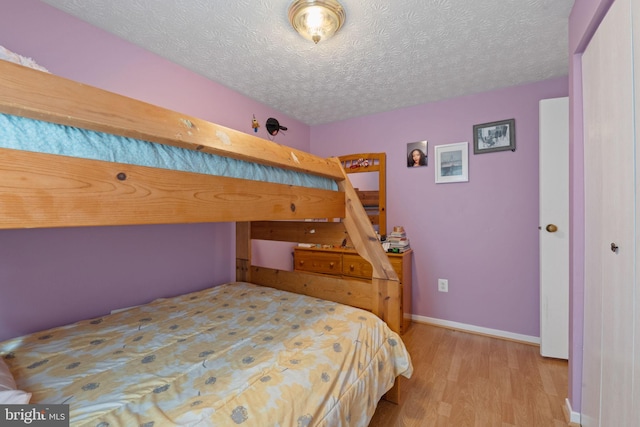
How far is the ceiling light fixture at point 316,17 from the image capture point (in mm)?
1306

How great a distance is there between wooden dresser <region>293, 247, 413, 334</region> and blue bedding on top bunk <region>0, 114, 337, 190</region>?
5.68ft

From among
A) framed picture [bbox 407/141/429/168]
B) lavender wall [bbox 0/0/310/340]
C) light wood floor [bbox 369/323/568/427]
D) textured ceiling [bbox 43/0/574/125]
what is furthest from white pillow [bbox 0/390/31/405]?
framed picture [bbox 407/141/429/168]

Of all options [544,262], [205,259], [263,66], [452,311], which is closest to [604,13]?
[544,262]

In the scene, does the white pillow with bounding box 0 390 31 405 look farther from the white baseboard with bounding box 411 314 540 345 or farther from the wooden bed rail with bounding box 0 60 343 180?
the white baseboard with bounding box 411 314 540 345

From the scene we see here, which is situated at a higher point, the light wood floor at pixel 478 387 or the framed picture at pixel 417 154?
the framed picture at pixel 417 154

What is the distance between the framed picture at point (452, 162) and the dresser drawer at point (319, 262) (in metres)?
1.31

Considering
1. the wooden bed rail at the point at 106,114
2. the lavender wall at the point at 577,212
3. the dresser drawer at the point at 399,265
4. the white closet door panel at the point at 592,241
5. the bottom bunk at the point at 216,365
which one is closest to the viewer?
the wooden bed rail at the point at 106,114

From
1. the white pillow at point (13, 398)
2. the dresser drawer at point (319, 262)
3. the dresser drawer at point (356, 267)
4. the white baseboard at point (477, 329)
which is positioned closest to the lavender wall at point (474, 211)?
the white baseboard at point (477, 329)

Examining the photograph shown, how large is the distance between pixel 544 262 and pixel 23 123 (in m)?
2.82

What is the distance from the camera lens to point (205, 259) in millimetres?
2160

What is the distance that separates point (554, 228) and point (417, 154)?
1275 mm

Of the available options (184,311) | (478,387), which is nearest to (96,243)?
(184,311)

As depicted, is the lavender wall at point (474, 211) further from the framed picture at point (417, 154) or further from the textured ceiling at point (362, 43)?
the textured ceiling at point (362, 43)

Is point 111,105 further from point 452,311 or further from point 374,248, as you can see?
point 452,311
